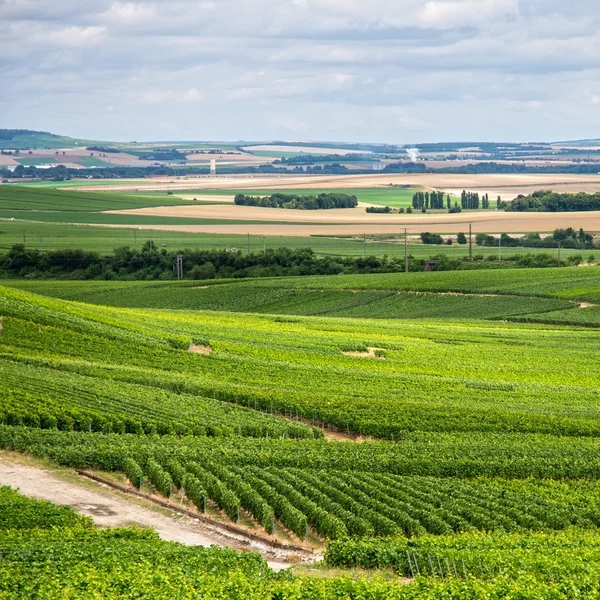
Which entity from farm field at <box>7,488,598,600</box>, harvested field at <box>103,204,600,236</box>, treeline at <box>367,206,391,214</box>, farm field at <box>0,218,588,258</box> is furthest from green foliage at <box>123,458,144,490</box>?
treeline at <box>367,206,391,214</box>

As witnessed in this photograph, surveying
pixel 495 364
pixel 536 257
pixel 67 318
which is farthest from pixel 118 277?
pixel 495 364

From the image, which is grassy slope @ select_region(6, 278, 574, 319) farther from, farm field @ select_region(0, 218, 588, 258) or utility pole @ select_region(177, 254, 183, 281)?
farm field @ select_region(0, 218, 588, 258)

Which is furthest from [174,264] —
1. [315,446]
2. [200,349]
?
[315,446]

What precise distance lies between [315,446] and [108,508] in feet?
33.3

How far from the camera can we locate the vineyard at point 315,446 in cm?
2550

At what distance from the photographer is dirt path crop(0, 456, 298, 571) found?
30442 mm

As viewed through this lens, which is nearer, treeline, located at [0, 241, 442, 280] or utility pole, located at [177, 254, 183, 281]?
treeline, located at [0, 241, 442, 280]

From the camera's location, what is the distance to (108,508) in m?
32.8

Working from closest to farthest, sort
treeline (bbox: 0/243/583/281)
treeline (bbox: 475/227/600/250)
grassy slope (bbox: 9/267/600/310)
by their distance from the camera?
grassy slope (bbox: 9/267/600/310) → treeline (bbox: 0/243/583/281) → treeline (bbox: 475/227/600/250)

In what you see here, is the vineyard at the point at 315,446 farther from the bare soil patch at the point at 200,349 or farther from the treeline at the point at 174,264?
the treeline at the point at 174,264

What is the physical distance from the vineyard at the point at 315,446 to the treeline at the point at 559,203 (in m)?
103

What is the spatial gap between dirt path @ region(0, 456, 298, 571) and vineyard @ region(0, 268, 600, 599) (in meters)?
1.06

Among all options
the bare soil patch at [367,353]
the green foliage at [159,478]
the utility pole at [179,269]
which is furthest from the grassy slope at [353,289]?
the green foliage at [159,478]

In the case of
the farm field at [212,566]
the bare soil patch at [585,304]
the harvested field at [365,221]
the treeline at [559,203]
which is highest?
the treeline at [559,203]
